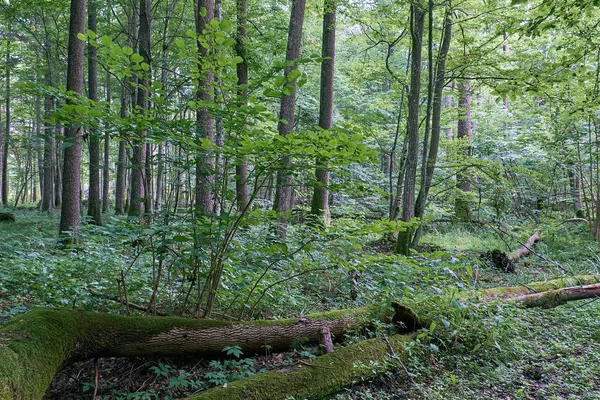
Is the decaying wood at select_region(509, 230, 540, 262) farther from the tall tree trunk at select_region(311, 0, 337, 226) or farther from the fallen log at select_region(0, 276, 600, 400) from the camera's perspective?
the fallen log at select_region(0, 276, 600, 400)

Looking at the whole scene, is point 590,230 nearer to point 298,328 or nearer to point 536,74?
point 536,74

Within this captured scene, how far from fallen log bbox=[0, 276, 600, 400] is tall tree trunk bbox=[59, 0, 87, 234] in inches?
235

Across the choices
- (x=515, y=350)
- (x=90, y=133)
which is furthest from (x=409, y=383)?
(x=90, y=133)

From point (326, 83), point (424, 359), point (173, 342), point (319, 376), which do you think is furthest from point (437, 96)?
point (173, 342)

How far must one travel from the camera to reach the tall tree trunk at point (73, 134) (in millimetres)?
8133

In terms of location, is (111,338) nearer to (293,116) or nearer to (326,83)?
(293,116)

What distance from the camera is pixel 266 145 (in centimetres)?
291

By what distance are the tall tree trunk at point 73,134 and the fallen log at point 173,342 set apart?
19.5 feet

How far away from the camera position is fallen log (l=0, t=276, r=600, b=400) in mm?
2436

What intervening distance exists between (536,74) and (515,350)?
3.84 metres

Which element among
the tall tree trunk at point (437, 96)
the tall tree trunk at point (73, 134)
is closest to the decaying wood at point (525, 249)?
the tall tree trunk at point (437, 96)

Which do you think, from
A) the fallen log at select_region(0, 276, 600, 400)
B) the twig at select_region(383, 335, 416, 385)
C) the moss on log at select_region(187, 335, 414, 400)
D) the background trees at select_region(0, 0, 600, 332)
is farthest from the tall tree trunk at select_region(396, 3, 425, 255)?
the moss on log at select_region(187, 335, 414, 400)

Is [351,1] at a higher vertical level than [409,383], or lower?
higher

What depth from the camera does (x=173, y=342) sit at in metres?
3.32
